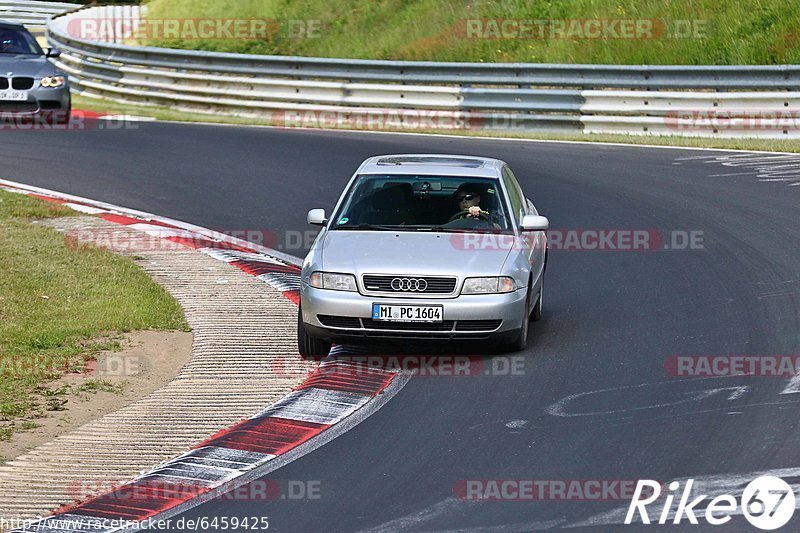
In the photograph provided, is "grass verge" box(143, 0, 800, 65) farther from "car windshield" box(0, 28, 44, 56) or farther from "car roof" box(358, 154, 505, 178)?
"car roof" box(358, 154, 505, 178)

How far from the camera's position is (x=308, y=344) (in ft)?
32.2

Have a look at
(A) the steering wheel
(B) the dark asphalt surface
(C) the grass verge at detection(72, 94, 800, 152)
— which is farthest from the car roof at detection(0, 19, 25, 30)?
(A) the steering wheel

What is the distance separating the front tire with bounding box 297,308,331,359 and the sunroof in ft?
6.24

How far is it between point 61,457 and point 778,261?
7883mm

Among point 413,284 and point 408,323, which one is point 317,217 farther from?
point 408,323

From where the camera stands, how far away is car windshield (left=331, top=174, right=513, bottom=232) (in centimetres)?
1052

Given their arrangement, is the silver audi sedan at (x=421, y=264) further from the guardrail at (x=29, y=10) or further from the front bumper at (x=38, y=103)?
the guardrail at (x=29, y=10)

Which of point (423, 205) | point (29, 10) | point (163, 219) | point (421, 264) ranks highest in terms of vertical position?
point (29, 10)

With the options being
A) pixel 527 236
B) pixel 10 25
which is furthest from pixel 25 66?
pixel 527 236

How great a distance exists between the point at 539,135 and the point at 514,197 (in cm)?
1192

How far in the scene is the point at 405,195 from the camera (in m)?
10.7

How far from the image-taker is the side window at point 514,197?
35.6 ft

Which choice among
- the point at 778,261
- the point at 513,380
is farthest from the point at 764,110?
the point at 513,380

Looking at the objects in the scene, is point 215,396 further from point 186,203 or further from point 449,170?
point 186,203
